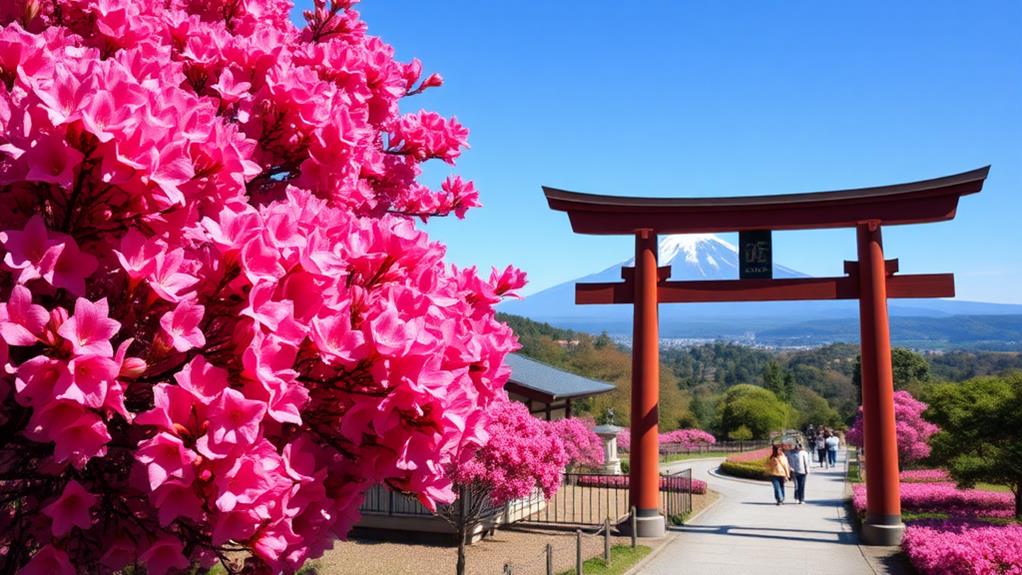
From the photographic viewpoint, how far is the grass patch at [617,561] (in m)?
9.85

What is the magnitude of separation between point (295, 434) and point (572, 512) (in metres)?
15.1

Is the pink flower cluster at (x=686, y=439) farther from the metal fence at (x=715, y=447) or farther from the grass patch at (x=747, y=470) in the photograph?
the grass patch at (x=747, y=470)

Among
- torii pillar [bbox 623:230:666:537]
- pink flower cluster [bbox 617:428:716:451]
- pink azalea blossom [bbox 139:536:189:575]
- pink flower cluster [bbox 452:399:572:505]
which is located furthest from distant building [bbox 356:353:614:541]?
pink flower cluster [bbox 617:428:716:451]

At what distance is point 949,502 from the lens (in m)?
17.2

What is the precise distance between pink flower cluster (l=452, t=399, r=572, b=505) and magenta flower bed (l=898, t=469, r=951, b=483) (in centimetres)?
1815

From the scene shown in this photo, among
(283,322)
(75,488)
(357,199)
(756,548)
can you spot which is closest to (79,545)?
(75,488)

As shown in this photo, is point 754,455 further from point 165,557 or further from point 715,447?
point 165,557

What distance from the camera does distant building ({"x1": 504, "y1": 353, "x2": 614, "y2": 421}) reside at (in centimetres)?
1655

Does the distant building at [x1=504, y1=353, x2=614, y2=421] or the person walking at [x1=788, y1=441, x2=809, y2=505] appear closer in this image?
the distant building at [x1=504, y1=353, x2=614, y2=421]

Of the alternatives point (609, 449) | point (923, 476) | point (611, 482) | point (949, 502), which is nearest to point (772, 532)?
point (949, 502)

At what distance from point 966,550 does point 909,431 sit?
52.9 ft

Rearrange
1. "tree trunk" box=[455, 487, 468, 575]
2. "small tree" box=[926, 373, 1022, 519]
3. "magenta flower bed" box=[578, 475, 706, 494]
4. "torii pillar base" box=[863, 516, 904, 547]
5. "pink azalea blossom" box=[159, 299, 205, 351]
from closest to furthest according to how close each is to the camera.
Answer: "pink azalea blossom" box=[159, 299, 205, 351] < "tree trunk" box=[455, 487, 468, 575] < "torii pillar base" box=[863, 516, 904, 547] < "small tree" box=[926, 373, 1022, 519] < "magenta flower bed" box=[578, 475, 706, 494]

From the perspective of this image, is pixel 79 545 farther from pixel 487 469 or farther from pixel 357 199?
pixel 487 469

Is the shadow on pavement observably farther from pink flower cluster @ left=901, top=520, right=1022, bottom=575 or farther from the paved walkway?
pink flower cluster @ left=901, top=520, right=1022, bottom=575
